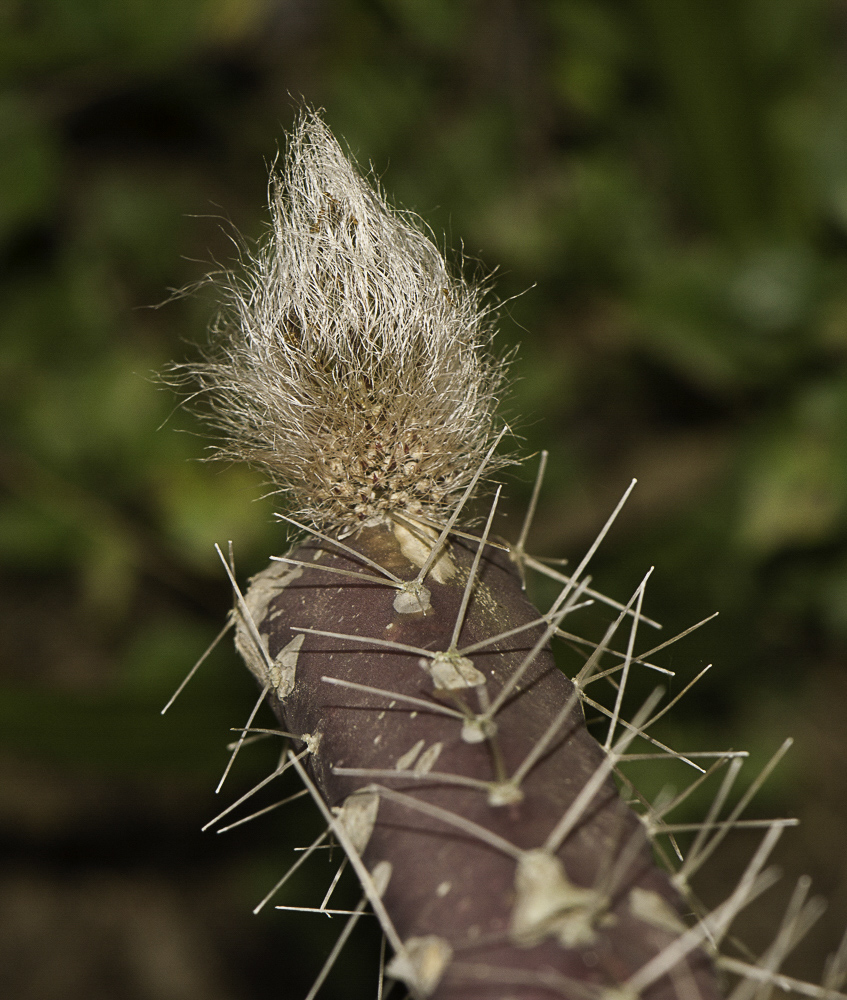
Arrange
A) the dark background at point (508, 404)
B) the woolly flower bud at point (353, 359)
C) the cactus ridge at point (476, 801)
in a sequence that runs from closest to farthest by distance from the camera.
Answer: the cactus ridge at point (476, 801), the woolly flower bud at point (353, 359), the dark background at point (508, 404)

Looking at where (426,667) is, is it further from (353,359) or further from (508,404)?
(508,404)

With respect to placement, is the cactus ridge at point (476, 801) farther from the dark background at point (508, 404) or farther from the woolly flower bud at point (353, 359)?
the dark background at point (508, 404)

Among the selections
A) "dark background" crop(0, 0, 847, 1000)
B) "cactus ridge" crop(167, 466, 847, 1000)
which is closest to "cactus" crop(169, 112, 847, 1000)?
"cactus ridge" crop(167, 466, 847, 1000)

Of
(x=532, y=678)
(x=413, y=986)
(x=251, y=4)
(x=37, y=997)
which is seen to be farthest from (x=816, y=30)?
(x=37, y=997)

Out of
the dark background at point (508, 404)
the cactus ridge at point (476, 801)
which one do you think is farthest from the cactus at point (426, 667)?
the dark background at point (508, 404)

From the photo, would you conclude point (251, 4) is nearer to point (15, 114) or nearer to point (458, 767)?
point (15, 114)

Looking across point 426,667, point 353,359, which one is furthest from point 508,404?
point 426,667
